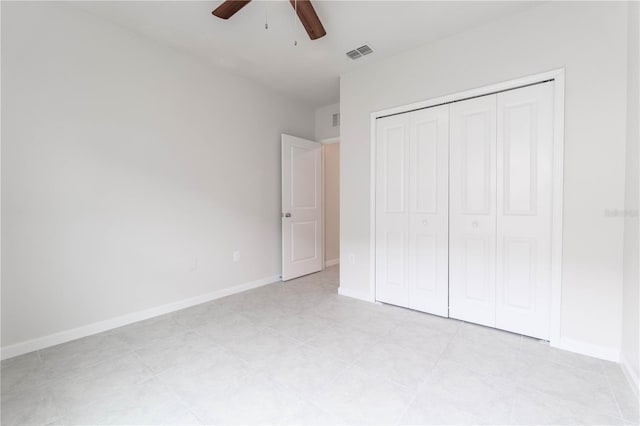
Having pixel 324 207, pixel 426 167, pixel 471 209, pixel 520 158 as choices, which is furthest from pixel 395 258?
pixel 324 207

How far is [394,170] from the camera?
2.98 meters

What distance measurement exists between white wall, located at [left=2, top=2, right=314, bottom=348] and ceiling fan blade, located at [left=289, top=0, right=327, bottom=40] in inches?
62.8

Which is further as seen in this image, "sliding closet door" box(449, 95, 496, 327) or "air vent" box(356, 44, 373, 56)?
"air vent" box(356, 44, 373, 56)

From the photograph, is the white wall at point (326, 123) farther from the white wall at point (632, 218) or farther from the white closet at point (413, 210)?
the white wall at point (632, 218)

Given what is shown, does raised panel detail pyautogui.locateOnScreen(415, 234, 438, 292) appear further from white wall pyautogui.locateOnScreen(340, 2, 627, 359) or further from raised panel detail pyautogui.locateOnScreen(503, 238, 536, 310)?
white wall pyautogui.locateOnScreen(340, 2, 627, 359)

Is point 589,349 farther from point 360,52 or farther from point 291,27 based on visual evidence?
point 291,27

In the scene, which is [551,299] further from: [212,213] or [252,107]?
[252,107]

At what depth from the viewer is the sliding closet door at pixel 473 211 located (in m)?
2.43

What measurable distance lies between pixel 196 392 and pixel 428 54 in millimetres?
3357

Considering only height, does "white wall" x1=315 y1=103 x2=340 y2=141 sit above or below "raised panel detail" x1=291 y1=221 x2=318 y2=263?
above

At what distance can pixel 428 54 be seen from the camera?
108 inches

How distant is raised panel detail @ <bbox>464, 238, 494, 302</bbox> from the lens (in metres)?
2.46

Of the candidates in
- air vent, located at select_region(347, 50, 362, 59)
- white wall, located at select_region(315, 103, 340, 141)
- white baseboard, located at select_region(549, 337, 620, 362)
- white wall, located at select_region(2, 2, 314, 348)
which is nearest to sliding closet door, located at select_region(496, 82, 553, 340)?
white baseboard, located at select_region(549, 337, 620, 362)

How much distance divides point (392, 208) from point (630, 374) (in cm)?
201
